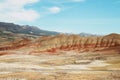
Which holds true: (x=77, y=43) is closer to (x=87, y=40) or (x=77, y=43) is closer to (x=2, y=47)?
(x=87, y=40)

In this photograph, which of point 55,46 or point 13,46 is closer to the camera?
point 55,46

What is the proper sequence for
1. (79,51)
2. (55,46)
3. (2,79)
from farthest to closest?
(55,46), (79,51), (2,79)

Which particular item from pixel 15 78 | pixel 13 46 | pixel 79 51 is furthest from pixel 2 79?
pixel 13 46

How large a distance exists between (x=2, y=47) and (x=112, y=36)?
79.6 metres

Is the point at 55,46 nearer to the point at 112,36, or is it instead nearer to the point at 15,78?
the point at 112,36

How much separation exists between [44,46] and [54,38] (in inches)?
487

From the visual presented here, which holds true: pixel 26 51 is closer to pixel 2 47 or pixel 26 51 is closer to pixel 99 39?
pixel 2 47

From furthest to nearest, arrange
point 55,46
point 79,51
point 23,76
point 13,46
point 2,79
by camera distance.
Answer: point 13,46 → point 55,46 → point 79,51 → point 23,76 → point 2,79

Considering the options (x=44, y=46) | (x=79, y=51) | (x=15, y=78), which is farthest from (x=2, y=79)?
(x=44, y=46)

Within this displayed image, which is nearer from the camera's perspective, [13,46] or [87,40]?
[87,40]

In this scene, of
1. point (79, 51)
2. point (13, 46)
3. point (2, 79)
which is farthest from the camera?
point (13, 46)

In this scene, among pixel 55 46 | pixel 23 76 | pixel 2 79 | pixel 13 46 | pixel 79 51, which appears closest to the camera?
pixel 2 79

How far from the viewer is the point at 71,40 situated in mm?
187250

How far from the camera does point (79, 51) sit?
550 feet
